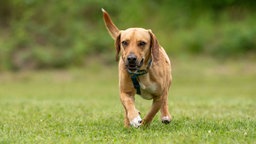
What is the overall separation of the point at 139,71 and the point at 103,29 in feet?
78.5

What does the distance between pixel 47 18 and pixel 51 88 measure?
883 centimetres

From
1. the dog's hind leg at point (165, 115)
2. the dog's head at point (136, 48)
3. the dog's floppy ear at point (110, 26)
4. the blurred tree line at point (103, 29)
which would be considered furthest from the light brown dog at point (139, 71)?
the blurred tree line at point (103, 29)

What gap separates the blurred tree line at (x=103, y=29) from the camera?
3089cm

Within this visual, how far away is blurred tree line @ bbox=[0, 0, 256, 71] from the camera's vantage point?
30891mm

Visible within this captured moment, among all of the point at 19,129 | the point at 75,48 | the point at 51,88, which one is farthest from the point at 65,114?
the point at 75,48

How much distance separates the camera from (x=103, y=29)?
32844 mm

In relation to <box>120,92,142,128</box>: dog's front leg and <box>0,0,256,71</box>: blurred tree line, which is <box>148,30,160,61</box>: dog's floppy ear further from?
<box>0,0,256,71</box>: blurred tree line

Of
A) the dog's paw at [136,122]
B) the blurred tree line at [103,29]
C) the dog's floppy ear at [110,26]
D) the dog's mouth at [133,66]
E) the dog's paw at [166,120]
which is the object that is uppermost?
the dog's floppy ear at [110,26]

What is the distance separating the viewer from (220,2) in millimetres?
33250

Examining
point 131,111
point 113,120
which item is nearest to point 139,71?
point 131,111

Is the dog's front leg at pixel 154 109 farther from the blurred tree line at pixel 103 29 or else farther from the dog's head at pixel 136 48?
the blurred tree line at pixel 103 29

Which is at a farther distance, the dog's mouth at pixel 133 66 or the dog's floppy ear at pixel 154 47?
the dog's floppy ear at pixel 154 47

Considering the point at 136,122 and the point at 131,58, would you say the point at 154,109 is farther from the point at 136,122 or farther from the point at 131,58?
the point at 131,58

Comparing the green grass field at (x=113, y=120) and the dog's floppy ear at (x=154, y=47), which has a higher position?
the dog's floppy ear at (x=154, y=47)
